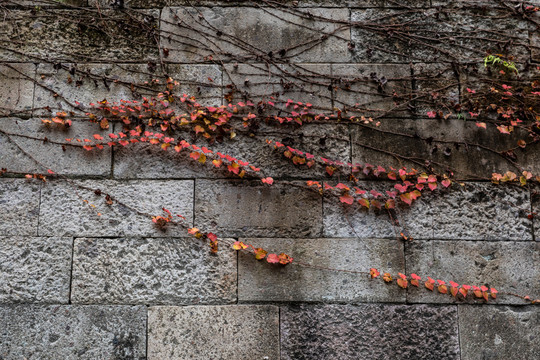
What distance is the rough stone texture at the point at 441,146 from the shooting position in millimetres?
3127

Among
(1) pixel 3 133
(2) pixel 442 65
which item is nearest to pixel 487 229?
(2) pixel 442 65

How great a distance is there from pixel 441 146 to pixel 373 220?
0.76m

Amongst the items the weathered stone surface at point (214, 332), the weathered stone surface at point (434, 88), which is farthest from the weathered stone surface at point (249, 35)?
the weathered stone surface at point (214, 332)

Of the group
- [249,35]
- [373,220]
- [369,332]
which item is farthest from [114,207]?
[369,332]

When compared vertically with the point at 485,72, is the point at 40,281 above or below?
below

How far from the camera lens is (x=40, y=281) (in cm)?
286

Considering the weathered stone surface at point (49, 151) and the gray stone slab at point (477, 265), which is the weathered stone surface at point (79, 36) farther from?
the gray stone slab at point (477, 265)

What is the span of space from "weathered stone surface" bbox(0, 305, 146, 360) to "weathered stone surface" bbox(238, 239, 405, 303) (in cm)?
75

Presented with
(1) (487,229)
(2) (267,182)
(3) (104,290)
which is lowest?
(3) (104,290)

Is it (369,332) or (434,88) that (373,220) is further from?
(434,88)

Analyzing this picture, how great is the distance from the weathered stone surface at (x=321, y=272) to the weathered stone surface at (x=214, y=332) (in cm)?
13

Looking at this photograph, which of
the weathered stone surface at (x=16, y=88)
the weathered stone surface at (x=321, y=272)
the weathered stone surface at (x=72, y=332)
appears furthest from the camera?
the weathered stone surface at (x=16, y=88)

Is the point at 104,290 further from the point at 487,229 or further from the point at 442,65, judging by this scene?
the point at 442,65

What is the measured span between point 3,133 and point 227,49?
68.2 inches
